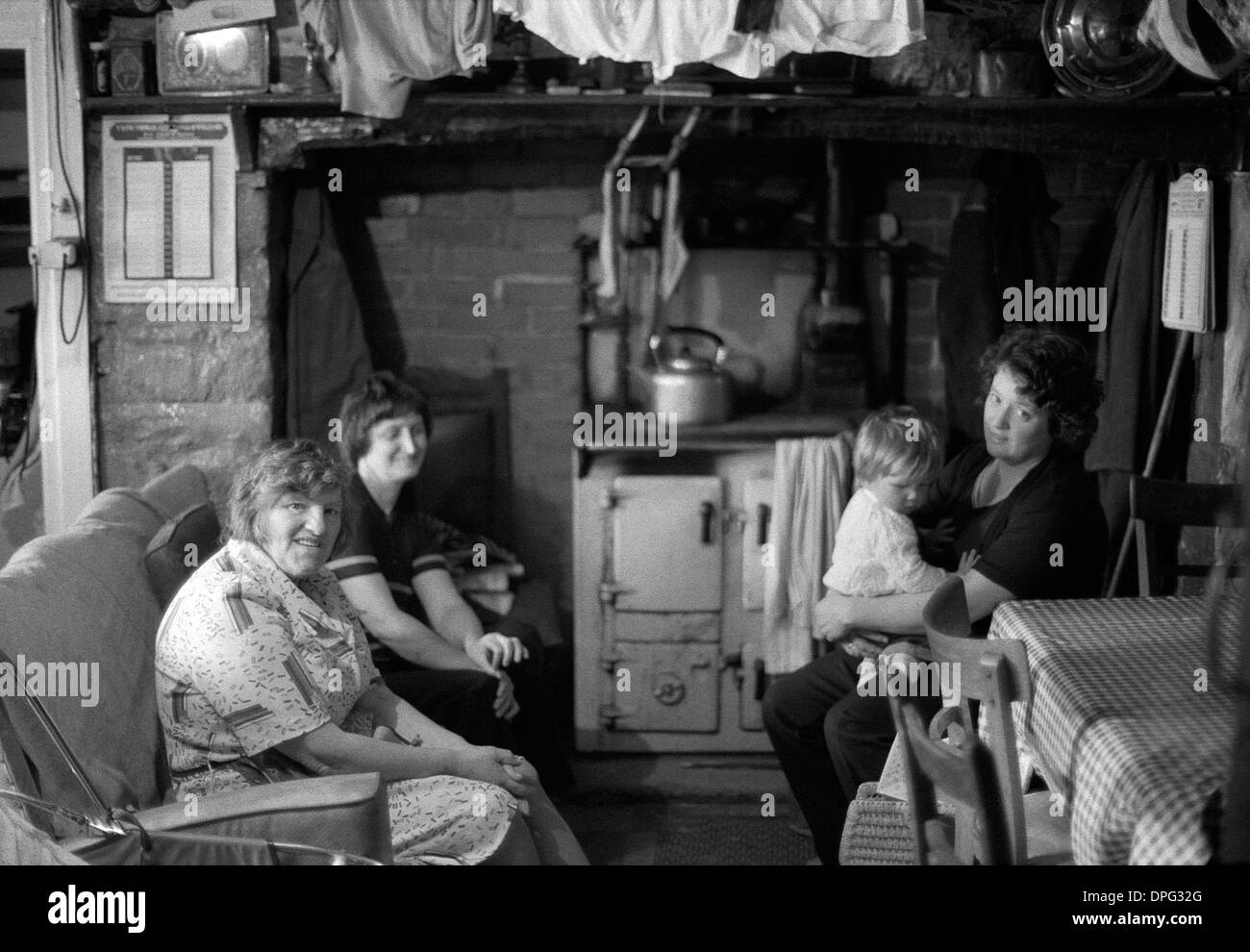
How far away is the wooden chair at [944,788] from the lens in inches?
75.7

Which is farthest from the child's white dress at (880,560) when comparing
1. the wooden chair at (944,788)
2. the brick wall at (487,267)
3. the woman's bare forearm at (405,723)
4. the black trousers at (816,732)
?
the brick wall at (487,267)

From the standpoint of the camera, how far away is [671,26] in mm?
3535

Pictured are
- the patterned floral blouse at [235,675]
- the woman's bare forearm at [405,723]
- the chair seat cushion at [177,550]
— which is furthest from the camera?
the chair seat cushion at [177,550]

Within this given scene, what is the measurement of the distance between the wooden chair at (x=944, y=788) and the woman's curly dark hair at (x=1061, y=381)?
1.28 metres

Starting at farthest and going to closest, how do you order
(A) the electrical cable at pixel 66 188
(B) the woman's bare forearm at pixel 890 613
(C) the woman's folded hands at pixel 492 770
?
(A) the electrical cable at pixel 66 188 < (B) the woman's bare forearm at pixel 890 613 < (C) the woman's folded hands at pixel 492 770

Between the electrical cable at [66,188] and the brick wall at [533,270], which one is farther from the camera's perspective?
the brick wall at [533,270]

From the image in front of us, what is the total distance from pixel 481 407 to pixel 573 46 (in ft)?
4.43

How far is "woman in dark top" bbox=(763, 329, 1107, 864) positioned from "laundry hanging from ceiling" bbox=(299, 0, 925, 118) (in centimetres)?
80

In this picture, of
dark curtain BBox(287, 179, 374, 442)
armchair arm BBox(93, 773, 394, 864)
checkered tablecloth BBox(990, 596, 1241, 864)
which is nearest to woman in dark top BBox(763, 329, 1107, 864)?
checkered tablecloth BBox(990, 596, 1241, 864)

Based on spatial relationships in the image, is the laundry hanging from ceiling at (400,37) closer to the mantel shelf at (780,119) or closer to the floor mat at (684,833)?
the mantel shelf at (780,119)

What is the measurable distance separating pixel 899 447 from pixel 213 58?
6.55 ft

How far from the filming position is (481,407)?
4.61 m
